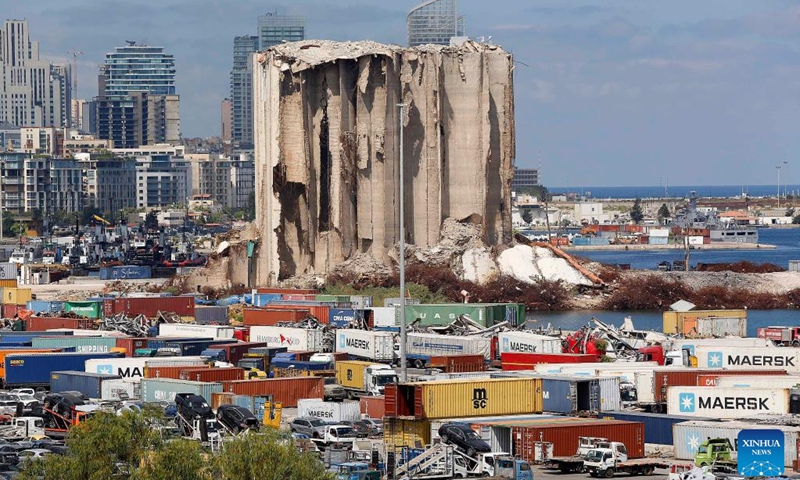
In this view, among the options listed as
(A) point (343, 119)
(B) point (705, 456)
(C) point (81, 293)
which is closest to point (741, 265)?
(A) point (343, 119)

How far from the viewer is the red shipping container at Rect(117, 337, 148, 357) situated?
62.7 metres

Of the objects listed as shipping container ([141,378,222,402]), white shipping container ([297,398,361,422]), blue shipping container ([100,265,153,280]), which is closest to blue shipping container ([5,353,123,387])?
shipping container ([141,378,222,402])

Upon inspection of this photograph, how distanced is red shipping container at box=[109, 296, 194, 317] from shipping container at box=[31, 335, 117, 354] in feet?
54.7

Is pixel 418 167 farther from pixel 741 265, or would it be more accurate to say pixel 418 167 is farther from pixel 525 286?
pixel 741 265

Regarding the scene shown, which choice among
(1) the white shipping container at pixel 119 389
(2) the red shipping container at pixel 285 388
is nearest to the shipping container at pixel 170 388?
(1) the white shipping container at pixel 119 389

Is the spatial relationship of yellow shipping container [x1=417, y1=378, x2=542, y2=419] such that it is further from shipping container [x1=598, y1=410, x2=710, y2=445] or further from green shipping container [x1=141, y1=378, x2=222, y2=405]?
green shipping container [x1=141, y1=378, x2=222, y2=405]

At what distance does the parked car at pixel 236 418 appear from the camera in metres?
41.6

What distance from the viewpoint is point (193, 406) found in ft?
143

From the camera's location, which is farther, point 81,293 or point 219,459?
point 81,293

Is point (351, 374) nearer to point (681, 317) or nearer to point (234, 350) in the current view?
point (234, 350)

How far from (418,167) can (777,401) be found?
58.5 metres

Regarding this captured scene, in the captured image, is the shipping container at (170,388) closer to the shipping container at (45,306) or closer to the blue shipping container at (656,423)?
the blue shipping container at (656,423)

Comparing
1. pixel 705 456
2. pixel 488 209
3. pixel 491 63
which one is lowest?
pixel 705 456

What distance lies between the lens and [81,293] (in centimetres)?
10775
